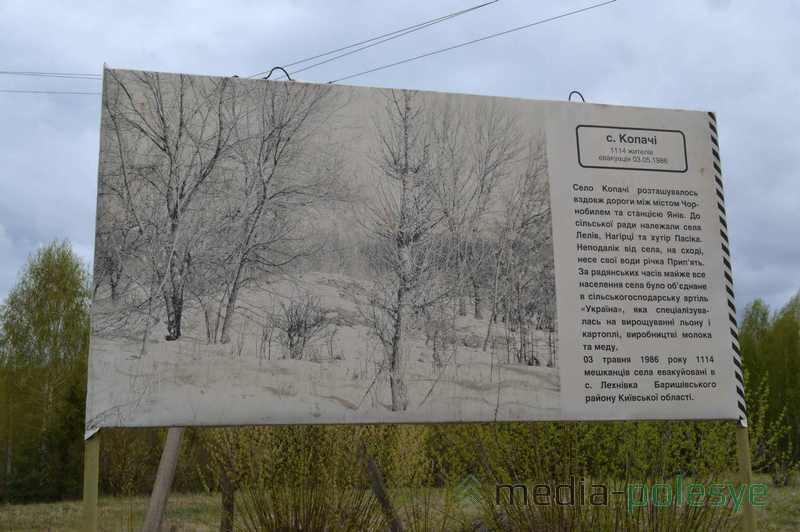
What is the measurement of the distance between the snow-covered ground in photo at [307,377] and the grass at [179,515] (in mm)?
2331

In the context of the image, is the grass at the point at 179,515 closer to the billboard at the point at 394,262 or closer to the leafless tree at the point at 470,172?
the billboard at the point at 394,262

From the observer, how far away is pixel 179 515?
8000mm

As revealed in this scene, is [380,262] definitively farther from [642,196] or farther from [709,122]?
[709,122]

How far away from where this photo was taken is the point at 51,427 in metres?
19.0

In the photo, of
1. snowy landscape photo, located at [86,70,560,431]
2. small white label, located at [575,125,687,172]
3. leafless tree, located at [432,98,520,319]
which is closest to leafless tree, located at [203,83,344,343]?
snowy landscape photo, located at [86,70,560,431]

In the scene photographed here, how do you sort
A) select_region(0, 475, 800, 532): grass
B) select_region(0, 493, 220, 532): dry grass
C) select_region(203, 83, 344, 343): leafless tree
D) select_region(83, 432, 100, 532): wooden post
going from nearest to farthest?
1. select_region(83, 432, 100, 532): wooden post
2. select_region(203, 83, 344, 343): leafless tree
3. select_region(0, 475, 800, 532): grass
4. select_region(0, 493, 220, 532): dry grass

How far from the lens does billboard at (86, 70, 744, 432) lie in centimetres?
355

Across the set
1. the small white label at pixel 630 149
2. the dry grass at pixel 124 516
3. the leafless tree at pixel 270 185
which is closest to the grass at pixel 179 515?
the dry grass at pixel 124 516

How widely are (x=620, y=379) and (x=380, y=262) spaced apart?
1.47 m

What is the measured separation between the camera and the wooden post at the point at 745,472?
12.8ft

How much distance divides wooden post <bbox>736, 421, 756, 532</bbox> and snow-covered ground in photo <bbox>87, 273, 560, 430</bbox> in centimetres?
114

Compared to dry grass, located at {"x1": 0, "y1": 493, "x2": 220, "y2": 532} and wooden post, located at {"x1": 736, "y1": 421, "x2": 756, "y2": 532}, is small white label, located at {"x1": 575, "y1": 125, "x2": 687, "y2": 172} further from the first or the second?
dry grass, located at {"x1": 0, "y1": 493, "x2": 220, "y2": 532}

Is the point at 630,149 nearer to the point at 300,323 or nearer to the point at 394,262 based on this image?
the point at 394,262

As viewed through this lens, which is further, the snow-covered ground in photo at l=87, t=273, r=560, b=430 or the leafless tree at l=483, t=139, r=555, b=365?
the leafless tree at l=483, t=139, r=555, b=365
